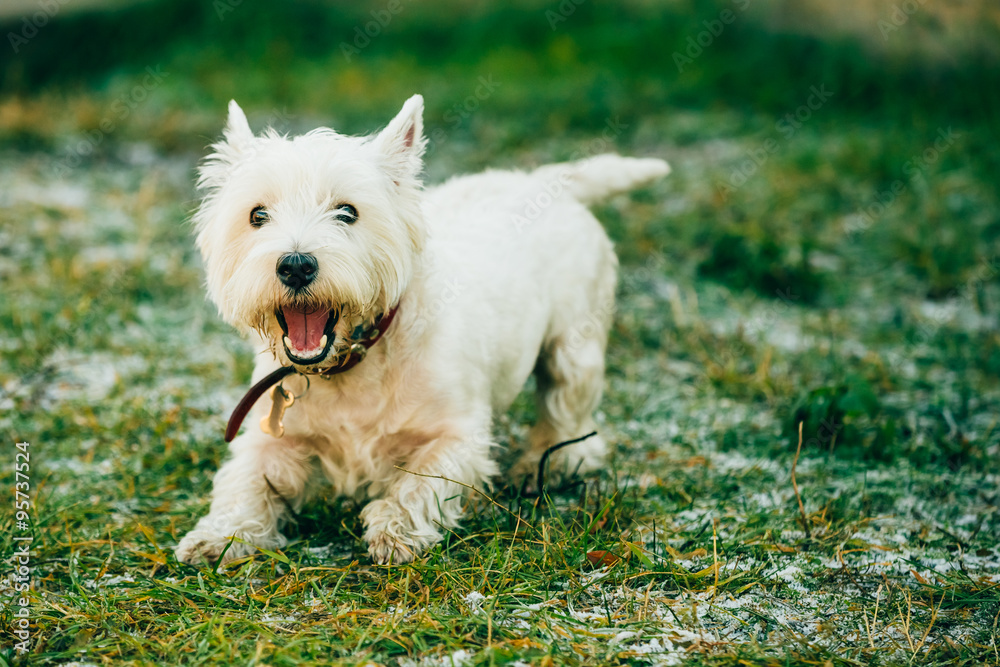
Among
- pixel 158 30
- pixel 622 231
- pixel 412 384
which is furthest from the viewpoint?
pixel 158 30

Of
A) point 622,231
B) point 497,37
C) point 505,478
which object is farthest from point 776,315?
point 497,37

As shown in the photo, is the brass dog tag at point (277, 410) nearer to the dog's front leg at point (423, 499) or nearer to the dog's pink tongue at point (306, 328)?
the dog's pink tongue at point (306, 328)

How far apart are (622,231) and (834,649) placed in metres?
4.19

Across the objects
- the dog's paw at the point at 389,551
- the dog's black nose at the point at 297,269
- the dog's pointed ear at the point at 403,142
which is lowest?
the dog's paw at the point at 389,551

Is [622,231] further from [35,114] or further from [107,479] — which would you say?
[35,114]

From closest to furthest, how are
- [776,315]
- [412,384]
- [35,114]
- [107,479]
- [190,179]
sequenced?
1. [412,384]
2. [107,479]
3. [776,315]
4. [190,179]
5. [35,114]

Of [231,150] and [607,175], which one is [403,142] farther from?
[607,175]

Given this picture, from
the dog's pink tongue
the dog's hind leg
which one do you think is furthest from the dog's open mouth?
the dog's hind leg

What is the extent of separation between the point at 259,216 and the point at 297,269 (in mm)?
316

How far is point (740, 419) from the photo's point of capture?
407 centimetres

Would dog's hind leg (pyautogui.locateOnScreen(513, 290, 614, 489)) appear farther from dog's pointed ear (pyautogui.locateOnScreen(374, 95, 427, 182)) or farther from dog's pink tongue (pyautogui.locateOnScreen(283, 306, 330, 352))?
dog's pink tongue (pyautogui.locateOnScreen(283, 306, 330, 352))

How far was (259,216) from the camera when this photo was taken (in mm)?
2756

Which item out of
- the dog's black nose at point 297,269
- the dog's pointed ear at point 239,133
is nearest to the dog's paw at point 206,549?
the dog's black nose at point 297,269

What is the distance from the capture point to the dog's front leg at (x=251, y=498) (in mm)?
2818
